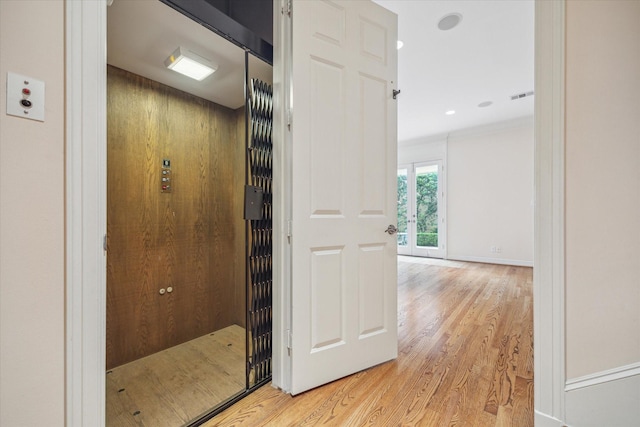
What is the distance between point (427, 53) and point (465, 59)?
0.52 meters

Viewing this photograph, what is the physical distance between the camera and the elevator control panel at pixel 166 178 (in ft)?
6.97

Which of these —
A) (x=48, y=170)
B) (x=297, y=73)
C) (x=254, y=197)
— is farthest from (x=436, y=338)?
(x=48, y=170)

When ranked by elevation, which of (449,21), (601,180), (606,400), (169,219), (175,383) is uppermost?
(449,21)

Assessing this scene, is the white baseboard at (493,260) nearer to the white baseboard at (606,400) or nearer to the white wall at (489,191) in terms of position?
the white wall at (489,191)

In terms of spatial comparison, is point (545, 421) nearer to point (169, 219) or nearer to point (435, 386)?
point (435, 386)

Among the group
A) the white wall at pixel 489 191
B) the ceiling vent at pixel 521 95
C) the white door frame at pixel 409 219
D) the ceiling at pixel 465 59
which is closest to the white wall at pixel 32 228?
the ceiling at pixel 465 59

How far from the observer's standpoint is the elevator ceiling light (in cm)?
184

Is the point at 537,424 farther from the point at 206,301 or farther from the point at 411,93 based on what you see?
Result: the point at 411,93

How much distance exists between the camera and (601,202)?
1.16m

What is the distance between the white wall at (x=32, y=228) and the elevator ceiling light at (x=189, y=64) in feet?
3.69

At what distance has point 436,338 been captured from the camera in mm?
2188

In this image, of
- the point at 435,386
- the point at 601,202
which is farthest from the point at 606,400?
the point at 601,202

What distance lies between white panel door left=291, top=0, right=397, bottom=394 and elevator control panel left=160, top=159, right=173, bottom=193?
129 cm

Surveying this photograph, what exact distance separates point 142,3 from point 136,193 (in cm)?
121
